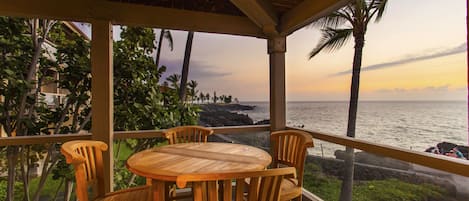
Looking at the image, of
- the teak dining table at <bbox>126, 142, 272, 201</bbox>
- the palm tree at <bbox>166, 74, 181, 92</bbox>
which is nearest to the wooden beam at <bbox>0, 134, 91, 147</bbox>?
the teak dining table at <bbox>126, 142, 272, 201</bbox>

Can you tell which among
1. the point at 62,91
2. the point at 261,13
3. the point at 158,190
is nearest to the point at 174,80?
the point at 62,91

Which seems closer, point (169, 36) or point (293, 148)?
point (293, 148)

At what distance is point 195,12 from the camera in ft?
11.3

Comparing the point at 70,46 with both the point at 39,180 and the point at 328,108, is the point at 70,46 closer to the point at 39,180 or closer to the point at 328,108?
the point at 39,180

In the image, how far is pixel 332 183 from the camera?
331 centimetres

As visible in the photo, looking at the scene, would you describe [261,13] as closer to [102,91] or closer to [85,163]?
[102,91]

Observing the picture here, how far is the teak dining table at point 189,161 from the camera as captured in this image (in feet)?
5.36

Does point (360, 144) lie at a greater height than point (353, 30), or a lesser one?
lesser

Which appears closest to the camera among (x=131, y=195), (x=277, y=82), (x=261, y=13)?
(x=131, y=195)

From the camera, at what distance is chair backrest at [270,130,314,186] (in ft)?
7.59

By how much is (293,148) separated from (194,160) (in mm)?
1068

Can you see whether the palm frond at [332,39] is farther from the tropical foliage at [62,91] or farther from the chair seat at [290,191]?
the chair seat at [290,191]

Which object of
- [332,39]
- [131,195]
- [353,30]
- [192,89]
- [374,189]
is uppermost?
[353,30]

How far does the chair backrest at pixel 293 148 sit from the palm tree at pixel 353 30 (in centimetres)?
304
